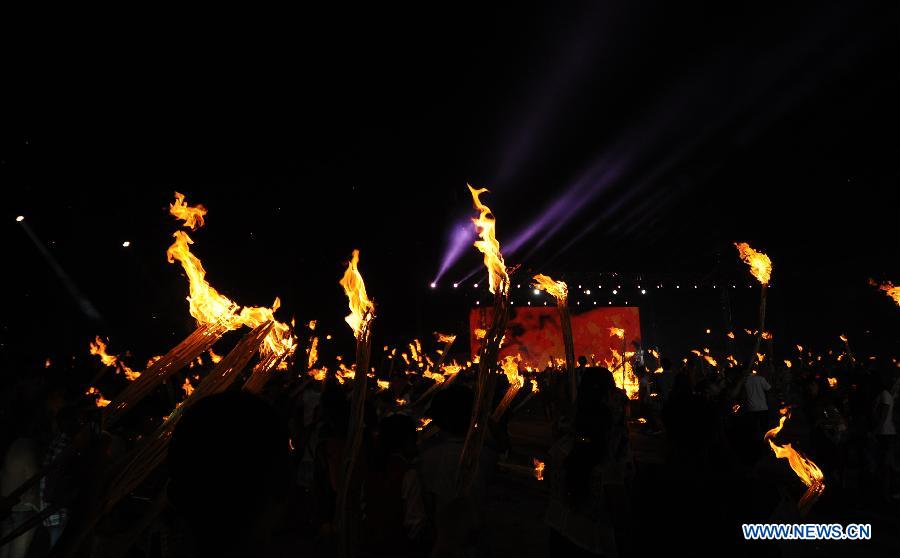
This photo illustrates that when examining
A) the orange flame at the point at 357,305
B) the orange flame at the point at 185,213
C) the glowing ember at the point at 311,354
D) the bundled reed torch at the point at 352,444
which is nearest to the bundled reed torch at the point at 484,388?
the bundled reed torch at the point at 352,444

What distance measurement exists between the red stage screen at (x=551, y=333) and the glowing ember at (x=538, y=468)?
14324 mm

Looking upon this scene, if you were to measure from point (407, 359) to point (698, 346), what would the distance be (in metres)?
16.1

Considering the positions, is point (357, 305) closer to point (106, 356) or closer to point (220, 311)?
point (220, 311)

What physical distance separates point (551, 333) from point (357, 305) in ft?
77.3

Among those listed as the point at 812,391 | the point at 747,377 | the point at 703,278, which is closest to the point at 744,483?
the point at 747,377

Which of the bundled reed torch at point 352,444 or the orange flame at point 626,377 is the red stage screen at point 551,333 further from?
the bundled reed torch at point 352,444

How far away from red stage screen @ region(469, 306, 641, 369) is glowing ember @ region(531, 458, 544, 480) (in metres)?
14.3

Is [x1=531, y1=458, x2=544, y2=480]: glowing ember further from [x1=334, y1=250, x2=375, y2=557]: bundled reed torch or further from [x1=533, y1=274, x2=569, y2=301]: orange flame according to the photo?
[x1=334, y1=250, x2=375, y2=557]: bundled reed torch

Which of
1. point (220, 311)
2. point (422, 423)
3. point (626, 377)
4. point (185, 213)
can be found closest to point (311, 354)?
point (422, 423)

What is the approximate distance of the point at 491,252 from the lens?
451 cm

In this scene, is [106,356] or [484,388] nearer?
[484,388]

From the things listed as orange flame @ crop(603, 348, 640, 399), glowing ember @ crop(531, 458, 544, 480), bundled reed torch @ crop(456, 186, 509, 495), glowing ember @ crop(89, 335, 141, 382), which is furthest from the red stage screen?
bundled reed torch @ crop(456, 186, 509, 495)

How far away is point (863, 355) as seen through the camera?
24031 millimetres

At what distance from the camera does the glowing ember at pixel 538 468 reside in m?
10.4
